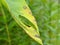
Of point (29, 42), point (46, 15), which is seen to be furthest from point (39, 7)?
point (29, 42)

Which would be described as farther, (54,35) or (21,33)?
(54,35)

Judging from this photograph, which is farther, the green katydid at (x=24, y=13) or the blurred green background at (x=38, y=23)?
the blurred green background at (x=38, y=23)

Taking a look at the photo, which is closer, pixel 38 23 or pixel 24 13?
pixel 24 13

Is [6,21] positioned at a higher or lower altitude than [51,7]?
lower

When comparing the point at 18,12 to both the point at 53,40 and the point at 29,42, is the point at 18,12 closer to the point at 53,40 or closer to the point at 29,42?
the point at 29,42

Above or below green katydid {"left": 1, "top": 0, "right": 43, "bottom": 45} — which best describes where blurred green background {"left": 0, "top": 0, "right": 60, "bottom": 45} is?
above

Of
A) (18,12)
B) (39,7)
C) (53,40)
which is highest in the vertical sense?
(39,7)

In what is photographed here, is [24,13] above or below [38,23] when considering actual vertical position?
below

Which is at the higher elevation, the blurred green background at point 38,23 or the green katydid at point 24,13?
the blurred green background at point 38,23

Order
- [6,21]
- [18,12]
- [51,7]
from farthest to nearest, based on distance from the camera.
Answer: [51,7], [6,21], [18,12]

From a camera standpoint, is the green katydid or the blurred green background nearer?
the green katydid

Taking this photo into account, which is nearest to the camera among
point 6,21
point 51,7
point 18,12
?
point 18,12
